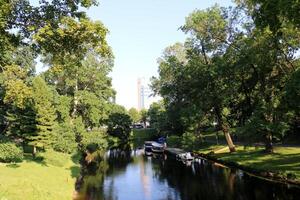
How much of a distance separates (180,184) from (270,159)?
1164 centimetres

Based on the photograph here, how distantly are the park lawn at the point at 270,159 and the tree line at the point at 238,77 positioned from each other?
1944 millimetres

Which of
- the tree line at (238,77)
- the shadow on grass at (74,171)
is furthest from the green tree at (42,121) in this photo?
the tree line at (238,77)

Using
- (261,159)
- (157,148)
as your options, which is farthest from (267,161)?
(157,148)

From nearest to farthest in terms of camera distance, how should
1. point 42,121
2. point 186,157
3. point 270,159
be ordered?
point 270,159 → point 42,121 → point 186,157

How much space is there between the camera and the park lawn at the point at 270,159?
3906 cm

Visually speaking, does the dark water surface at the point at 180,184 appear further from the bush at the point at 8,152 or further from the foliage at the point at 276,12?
the foliage at the point at 276,12

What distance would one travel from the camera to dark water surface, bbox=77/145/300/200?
34.2 m

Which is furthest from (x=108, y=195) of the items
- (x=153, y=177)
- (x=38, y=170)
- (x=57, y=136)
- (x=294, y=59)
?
(x=294, y=59)

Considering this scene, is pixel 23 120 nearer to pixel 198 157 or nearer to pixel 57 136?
pixel 57 136

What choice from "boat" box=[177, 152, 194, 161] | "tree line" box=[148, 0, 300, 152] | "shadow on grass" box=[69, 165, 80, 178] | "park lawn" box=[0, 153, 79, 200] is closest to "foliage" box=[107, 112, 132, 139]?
"tree line" box=[148, 0, 300, 152]

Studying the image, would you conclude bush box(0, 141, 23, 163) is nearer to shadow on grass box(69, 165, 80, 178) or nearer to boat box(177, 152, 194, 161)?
shadow on grass box(69, 165, 80, 178)

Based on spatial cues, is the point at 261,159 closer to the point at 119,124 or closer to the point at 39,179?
the point at 39,179

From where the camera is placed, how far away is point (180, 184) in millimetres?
41750

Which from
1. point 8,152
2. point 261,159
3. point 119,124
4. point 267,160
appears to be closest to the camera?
point 8,152
